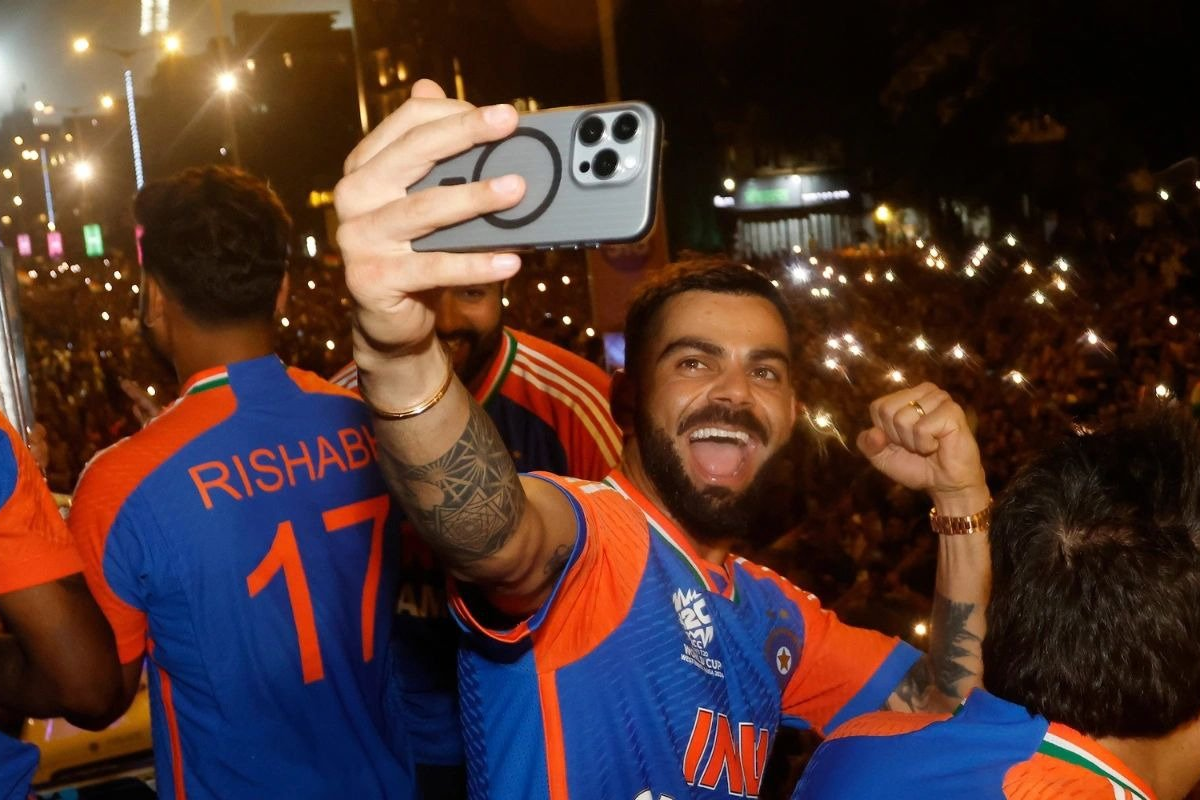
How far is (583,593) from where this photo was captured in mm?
2078

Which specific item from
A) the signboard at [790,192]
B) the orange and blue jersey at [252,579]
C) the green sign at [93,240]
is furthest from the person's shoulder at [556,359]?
the signboard at [790,192]

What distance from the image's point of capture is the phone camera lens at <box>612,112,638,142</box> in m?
1.33

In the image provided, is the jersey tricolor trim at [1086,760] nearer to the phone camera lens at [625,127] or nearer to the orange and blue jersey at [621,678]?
the orange and blue jersey at [621,678]

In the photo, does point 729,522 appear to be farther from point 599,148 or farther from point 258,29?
point 258,29

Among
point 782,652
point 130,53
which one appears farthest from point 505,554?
point 130,53

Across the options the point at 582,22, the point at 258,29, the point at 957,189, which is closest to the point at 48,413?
the point at 582,22

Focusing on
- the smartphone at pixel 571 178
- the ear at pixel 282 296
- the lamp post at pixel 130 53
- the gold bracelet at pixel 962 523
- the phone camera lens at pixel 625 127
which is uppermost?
the lamp post at pixel 130 53

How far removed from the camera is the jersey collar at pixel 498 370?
4.37 meters

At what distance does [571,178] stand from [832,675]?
6.13 feet

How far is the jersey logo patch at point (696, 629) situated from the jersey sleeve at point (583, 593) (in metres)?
0.13

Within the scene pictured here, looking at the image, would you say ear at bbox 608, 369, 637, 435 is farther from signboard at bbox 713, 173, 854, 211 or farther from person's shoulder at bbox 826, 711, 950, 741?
signboard at bbox 713, 173, 854, 211

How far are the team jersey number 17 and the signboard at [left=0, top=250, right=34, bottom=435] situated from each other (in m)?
0.69

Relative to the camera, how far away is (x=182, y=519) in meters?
2.52

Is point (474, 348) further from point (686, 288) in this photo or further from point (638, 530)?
point (638, 530)
